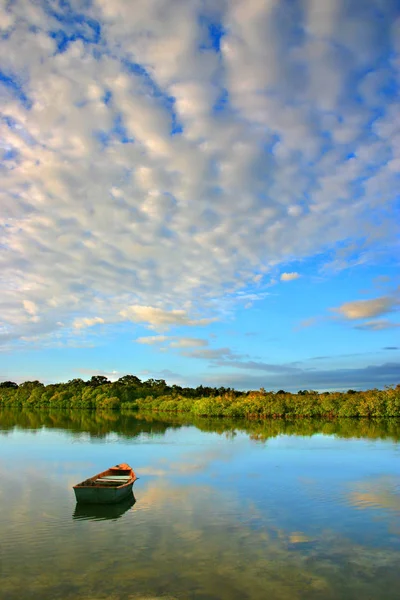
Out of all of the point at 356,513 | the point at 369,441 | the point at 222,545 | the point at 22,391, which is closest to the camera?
the point at 222,545

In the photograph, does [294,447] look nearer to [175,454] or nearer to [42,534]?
[175,454]

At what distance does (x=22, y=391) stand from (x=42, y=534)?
121386mm

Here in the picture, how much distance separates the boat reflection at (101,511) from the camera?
15117 millimetres

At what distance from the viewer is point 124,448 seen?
33.8 m

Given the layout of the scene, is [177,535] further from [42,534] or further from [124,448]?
[124,448]

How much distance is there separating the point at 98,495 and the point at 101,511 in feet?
1.82

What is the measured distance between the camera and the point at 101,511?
15.8 metres

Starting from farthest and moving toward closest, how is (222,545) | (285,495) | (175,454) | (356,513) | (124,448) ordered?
1. (124,448)
2. (175,454)
3. (285,495)
4. (356,513)
5. (222,545)

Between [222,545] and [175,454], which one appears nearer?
[222,545]

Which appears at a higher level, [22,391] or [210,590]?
[22,391]

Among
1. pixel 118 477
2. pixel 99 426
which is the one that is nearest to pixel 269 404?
pixel 99 426

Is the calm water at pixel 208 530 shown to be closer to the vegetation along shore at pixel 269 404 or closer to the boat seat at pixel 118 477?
the boat seat at pixel 118 477

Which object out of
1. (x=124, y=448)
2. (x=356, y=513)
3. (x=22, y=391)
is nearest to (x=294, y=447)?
(x=124, y=448)

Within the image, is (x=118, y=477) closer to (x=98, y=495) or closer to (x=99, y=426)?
(x=98, y=495)
